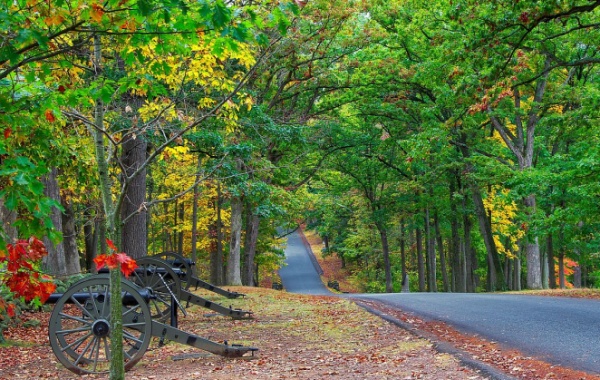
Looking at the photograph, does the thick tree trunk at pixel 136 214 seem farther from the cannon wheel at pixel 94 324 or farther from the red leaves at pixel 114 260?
the red leaves at pixel 114 260

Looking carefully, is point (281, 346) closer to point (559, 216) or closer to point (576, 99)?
point (559, 216)

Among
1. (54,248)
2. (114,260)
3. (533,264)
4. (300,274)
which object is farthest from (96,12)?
(300,274)

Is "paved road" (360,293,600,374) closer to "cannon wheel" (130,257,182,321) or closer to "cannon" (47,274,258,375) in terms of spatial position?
"cannon" (47,274,258,375)

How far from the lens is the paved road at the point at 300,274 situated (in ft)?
143

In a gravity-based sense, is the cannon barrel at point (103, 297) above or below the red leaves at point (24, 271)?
below

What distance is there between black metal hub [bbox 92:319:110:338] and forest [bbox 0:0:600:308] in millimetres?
1855

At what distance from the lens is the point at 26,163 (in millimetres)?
4500

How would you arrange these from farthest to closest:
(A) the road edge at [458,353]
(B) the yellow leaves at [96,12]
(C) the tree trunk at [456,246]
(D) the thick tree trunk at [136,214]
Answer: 1. (C) the tree trunk at [456,246]
2. (D) the thick tree trunk at [136,214]
3. (A) the road edge at [458,353]
4. (B) the yellow leaves at [96,12]

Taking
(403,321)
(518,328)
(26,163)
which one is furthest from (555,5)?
(26,163)

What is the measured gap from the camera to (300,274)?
2036 inches

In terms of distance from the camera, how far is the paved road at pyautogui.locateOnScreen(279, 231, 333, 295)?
43.6 m

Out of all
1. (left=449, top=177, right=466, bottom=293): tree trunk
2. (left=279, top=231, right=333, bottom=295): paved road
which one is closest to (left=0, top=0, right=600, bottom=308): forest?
(left=449, top=177, right=466, bottom=293): tree trunk

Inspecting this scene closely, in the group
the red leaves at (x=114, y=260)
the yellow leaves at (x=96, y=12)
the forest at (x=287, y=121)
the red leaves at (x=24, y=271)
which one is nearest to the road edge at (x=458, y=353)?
the forest at (x=287, y=121)

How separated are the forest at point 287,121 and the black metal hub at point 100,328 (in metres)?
1.85
